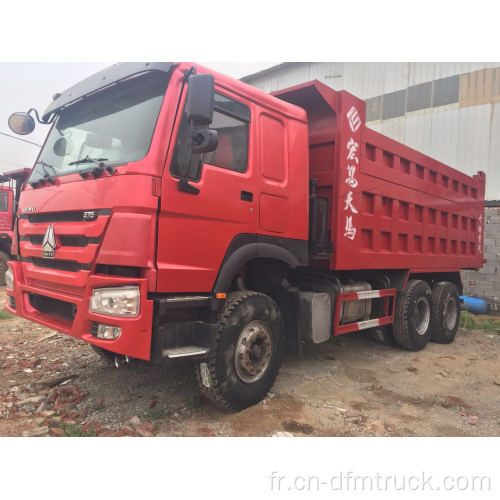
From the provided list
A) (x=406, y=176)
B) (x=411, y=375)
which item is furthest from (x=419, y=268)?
(x=411, y=375)

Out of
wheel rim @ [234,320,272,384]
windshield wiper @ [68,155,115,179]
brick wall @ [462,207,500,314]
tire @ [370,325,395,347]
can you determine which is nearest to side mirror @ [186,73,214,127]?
windshield wiper @ [68,155,115,179]

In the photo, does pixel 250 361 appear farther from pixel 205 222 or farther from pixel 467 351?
pixel 467 351

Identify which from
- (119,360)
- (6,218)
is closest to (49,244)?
(119,360)

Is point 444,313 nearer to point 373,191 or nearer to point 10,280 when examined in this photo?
point 373,191

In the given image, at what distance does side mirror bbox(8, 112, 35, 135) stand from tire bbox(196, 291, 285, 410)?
95.0 inches

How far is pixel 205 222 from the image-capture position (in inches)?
106

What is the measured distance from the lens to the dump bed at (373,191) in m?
3.75

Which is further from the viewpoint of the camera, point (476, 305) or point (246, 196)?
point (476, 305)

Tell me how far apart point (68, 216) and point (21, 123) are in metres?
1.38

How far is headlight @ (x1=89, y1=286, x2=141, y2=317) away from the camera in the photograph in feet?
7.63

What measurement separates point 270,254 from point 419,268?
302 cm

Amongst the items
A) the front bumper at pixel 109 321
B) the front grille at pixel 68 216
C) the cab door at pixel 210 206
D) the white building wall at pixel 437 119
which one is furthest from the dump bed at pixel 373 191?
the white building wall at pixel 437 119

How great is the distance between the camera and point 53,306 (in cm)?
288

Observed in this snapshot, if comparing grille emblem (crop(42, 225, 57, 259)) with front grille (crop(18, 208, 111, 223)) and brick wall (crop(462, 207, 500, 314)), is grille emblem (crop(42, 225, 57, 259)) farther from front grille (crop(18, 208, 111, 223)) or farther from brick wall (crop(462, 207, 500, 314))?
Result: brick wall (crop(462, 207, 500, 314))
